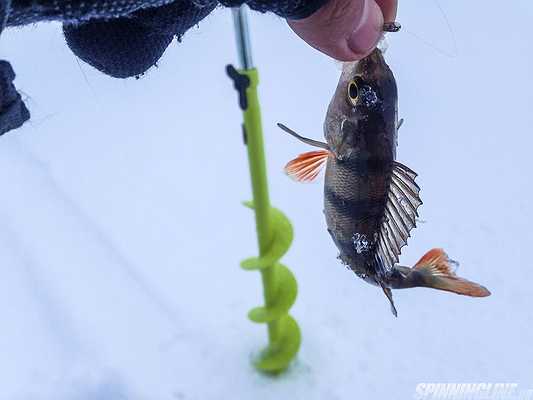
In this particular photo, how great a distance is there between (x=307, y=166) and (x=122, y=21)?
11.1 inches

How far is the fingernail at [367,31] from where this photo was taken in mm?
612

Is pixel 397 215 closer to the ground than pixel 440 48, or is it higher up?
higher up

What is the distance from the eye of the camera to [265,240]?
1127 millimetres

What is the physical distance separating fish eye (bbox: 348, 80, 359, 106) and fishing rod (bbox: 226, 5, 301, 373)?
0.34 m

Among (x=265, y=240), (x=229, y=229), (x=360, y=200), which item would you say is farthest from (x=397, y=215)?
(x=229, y=229)

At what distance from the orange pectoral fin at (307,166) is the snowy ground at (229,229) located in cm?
59

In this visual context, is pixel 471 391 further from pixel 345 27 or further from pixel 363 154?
pixel 345 27

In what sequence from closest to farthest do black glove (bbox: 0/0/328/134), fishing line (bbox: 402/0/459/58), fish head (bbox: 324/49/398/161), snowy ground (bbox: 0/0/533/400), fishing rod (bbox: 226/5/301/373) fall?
black glove (bbox: 0/0/328/134), fish head (bbox: 324/49/398/161), fishing rod (bbox: 226/5/301/373), snowy ground (bbox: 0/0/533/400), fishing line (bbox: 402/0/459/58)

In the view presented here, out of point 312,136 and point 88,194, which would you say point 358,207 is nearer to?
point 312,136

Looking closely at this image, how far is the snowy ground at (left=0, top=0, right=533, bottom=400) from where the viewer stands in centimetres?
118

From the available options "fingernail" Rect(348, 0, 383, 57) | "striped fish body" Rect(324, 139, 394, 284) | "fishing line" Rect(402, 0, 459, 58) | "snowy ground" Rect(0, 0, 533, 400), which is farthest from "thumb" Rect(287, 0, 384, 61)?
"fishing line" Rect(402, 0, 459, 58)

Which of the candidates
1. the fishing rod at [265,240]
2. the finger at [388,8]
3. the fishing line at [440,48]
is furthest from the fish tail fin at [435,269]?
the fishing line at [440,48]

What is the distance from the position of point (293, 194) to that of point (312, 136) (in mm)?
164

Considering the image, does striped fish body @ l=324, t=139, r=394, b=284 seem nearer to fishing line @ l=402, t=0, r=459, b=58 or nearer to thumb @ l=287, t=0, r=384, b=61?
thumb @ l=287, t=0, r=384, b=61
